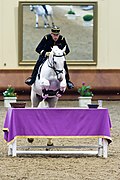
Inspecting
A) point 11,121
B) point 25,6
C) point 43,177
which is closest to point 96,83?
point 25,6

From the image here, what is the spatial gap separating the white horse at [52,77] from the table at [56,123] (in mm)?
399

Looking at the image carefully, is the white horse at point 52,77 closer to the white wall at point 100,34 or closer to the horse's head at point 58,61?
the horse's head at point 58,61

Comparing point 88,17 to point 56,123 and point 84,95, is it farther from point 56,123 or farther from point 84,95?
point 56,123

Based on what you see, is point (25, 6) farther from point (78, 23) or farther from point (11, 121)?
point (11, 121)

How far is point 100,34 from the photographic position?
709 inches

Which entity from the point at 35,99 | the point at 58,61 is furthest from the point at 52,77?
the point at 35,99

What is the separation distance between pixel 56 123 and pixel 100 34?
10.3 m

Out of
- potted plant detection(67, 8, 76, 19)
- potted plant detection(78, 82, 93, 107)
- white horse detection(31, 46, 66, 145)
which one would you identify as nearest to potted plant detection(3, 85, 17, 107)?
potted plant detection(78, 82, 93, 107)

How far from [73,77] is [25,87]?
138 centimetres

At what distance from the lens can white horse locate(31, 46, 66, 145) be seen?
8023mm

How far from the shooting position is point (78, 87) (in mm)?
17641

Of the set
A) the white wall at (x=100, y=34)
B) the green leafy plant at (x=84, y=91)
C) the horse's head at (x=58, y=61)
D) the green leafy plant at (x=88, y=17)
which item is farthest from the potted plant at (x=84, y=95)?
the horse's head at (x=58, y=61)

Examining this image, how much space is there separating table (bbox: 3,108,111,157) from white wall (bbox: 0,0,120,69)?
9834 millimetres

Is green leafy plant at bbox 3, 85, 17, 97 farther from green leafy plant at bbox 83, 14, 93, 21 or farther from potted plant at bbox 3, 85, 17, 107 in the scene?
green leafy plant at bbox 83, 14, 93, 21
